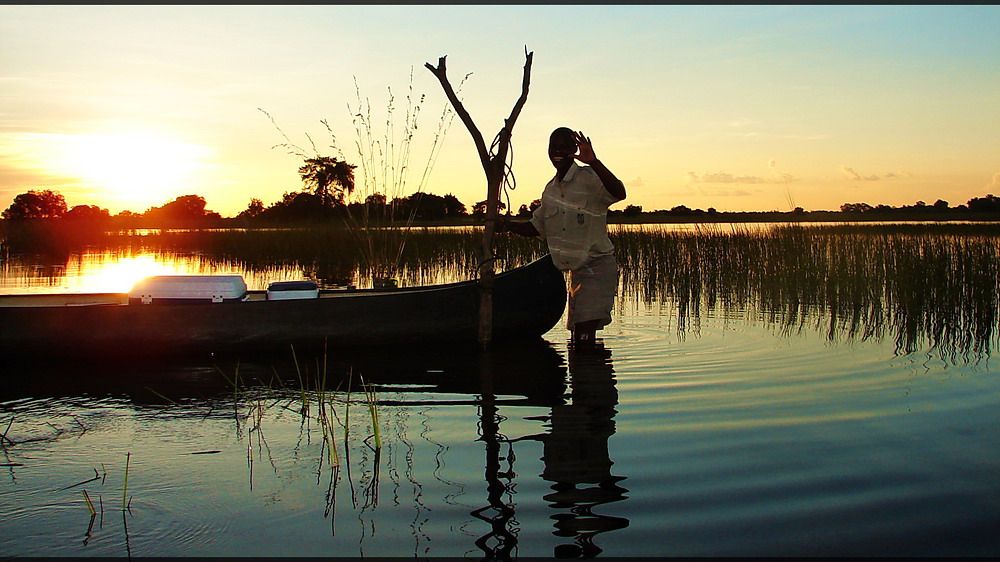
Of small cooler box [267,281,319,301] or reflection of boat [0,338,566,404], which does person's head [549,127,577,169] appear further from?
small cooler box [267,281,319,301]

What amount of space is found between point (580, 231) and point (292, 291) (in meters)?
2.91

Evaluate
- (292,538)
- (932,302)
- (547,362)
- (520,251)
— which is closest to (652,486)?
(292,538)

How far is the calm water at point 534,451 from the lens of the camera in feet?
9.80

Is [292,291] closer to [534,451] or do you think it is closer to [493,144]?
[493,144]

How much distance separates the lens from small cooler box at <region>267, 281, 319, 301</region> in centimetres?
743

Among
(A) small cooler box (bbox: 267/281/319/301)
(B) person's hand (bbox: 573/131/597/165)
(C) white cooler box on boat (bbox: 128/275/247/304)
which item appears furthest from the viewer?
(A) small cooler box (bbox: 267/281/319/301)

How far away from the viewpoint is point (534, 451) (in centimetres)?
405

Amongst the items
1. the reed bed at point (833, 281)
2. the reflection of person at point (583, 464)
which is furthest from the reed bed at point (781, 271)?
the reflection of person at point (583, 464)

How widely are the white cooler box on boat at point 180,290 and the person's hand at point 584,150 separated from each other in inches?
134

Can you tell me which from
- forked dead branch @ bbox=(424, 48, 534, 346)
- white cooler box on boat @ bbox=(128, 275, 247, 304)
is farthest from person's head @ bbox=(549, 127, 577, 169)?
white cooler box on boat @ bbox=(128, 275, 247, 304)

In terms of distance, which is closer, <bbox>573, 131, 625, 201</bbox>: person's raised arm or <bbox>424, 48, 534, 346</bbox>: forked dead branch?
<bbox>573, 131, 625, 201</bbox>: person's raised arm

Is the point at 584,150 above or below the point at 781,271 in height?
above

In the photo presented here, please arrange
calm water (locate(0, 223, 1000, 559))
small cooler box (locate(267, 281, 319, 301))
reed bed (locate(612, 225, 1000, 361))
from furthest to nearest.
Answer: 1. reed bed (locate(612, 225, 1000, 361))
2. small cooler box (locate(267, 281, 319, 301))
3. calm water (locate(0, 223, 1000, 559))

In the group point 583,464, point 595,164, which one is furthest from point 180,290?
point 583,464
